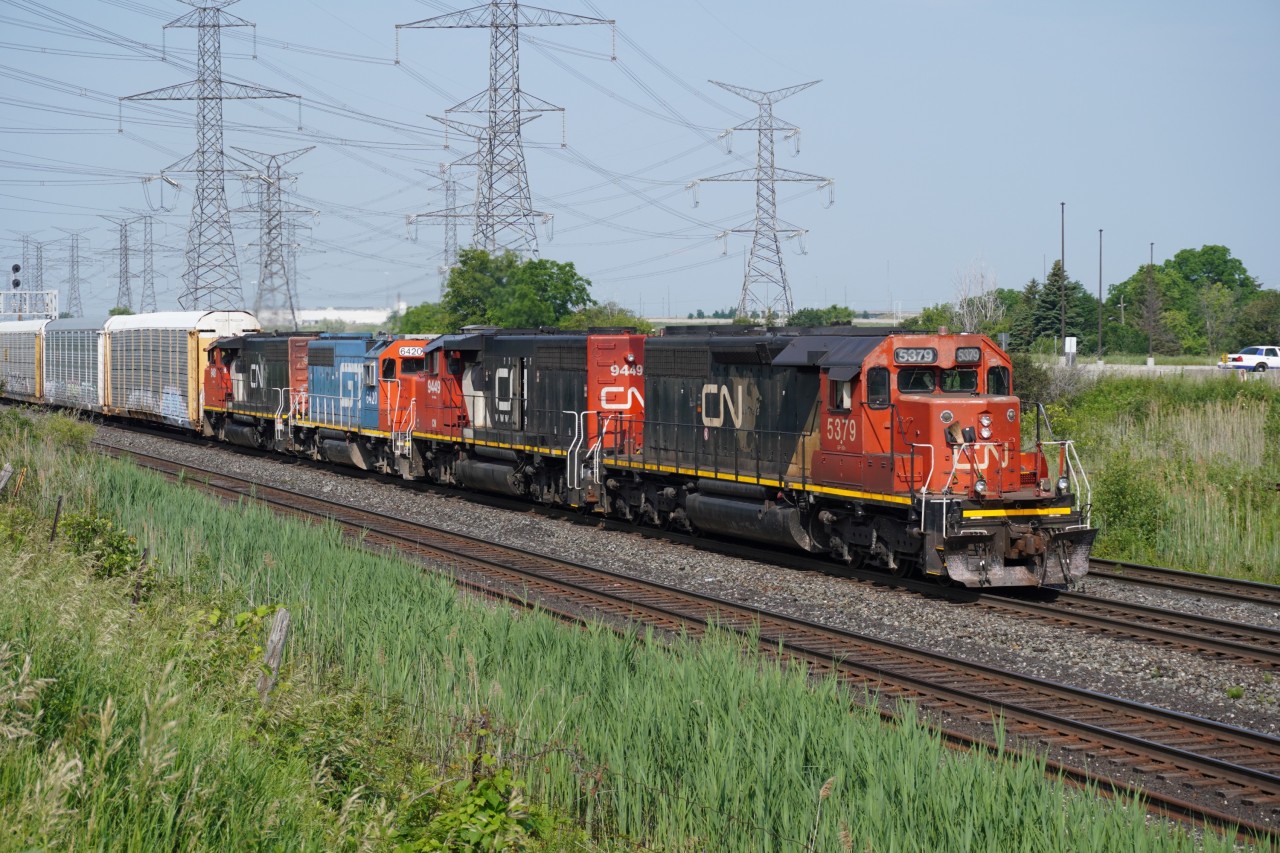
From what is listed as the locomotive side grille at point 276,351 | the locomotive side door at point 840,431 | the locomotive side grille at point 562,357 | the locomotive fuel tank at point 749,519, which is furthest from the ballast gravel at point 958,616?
the locomotive side grille at point 276,351

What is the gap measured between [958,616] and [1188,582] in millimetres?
3676

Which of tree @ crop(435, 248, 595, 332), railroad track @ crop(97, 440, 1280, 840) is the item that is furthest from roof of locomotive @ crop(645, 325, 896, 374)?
tree @ crop(435, 248, 595, 332)

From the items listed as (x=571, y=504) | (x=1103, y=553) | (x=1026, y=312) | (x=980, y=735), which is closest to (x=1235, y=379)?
(x=1103, y=553)

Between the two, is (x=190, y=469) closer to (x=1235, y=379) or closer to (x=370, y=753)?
(x=370, y=753)

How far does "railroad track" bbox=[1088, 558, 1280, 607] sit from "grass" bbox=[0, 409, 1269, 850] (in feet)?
23.9

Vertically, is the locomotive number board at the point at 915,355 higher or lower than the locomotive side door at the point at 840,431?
higher

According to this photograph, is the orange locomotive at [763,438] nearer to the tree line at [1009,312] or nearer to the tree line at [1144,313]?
the tree line at [1009,312]

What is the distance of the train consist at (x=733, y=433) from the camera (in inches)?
533

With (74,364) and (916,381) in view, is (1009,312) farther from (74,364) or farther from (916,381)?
(916,381)

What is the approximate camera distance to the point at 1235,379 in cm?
2861

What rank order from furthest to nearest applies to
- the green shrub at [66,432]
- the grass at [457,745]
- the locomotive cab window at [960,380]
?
the green shrub at [66,432]
the locomotive cab window at [960,380]
the grass at [457,745]

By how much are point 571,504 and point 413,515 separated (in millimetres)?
2898

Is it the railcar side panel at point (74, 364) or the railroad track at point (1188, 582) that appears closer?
the railroad track at point (1188, 582)

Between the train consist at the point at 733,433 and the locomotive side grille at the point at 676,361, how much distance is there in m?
0.03
